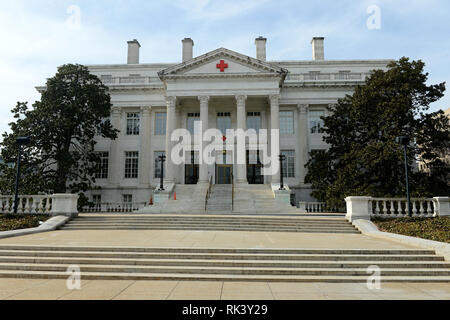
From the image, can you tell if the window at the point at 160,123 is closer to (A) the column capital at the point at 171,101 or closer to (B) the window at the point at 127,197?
(A) the column capital at the point at 171,101

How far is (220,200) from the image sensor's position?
26.1 meters

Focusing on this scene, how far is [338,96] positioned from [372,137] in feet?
29.1

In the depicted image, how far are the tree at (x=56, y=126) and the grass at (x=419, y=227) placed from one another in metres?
24.6

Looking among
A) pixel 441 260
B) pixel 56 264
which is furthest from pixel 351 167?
pixel 56 264

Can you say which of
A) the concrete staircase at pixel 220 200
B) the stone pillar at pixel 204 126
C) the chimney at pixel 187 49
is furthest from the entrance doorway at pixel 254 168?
the chimney at pixel 187 49

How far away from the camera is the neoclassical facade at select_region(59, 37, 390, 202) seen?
31.1 metres

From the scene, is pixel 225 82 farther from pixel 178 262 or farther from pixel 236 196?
pixel 178 262

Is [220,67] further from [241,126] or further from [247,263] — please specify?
[247,263]

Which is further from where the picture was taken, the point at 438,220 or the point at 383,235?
the point at 438,220

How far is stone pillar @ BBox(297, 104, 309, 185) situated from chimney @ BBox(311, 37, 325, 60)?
10.2 m

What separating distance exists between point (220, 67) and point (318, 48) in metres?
16.1

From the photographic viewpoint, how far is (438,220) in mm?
15297

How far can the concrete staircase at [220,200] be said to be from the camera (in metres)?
24.7

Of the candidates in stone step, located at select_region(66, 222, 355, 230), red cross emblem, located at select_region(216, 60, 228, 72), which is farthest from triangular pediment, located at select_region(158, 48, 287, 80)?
stone step, located at select_region(66, 222, 355, 230)
